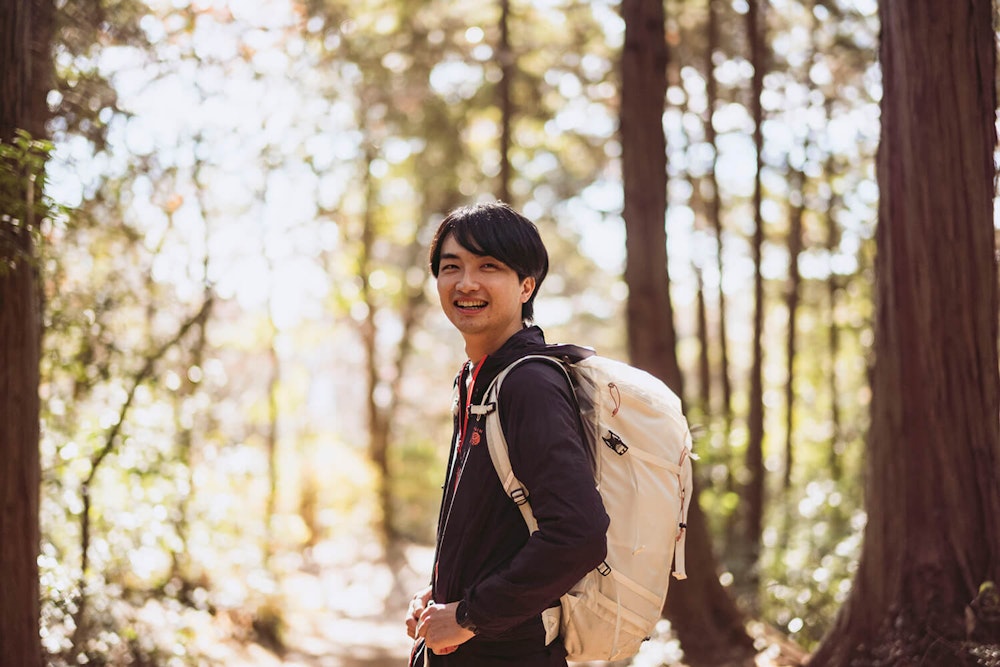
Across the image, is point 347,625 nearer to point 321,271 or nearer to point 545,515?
point 321,271

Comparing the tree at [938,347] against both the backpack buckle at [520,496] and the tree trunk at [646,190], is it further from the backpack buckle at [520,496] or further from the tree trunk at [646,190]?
the backpack buckle at [520,496]

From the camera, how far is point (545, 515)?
2.36 metres

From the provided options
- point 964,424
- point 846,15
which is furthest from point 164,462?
point 846,15

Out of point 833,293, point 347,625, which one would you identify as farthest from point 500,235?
point 833,293

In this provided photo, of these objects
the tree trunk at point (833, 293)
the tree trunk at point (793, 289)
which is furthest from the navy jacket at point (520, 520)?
the tree trunk at point (833, 293)

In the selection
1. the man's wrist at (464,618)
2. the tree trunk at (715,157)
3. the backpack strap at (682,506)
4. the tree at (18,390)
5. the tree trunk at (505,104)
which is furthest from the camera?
the tree trunk at (505,104)

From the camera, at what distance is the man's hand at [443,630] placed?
251 cm

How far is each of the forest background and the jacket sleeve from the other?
3008 mm

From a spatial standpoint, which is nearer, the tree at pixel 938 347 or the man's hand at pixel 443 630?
the man's hand at pixel 443 630

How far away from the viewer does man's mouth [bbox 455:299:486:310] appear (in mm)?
2781

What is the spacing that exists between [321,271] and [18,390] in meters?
14.3

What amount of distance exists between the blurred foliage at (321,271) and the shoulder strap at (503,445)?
3.88m

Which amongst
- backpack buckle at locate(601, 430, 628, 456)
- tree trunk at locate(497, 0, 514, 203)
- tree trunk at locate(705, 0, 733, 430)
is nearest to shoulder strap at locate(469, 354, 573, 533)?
backpack buckle at locate(601, 430, 628, 456)

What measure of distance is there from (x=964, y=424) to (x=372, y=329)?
1692 centimetres
